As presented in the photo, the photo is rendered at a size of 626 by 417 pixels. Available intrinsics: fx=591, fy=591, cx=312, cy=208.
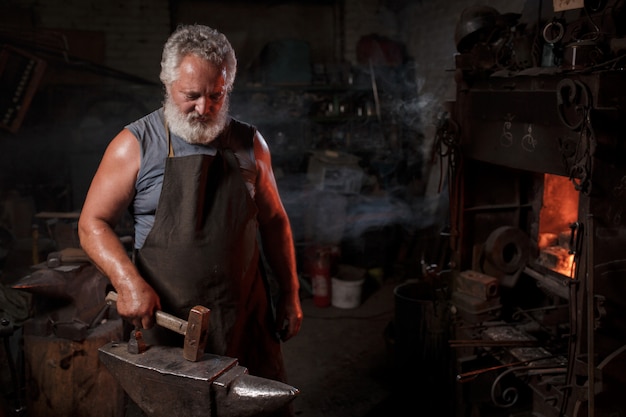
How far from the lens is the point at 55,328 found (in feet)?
11.8

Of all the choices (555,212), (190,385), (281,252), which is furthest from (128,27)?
(190,385)

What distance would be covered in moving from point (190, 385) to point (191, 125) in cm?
110

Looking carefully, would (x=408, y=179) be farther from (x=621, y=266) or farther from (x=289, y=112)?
(x=621, y=266)

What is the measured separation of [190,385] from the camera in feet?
7.32

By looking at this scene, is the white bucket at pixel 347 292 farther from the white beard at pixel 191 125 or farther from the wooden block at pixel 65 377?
the white beard at pixel 191 125

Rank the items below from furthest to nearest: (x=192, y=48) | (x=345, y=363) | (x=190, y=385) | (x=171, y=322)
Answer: (x=345, y=363) < (x=192, y=48) < (x=171, y=322) < (x=190, y=385)

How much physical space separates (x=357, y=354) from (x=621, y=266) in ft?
10.2

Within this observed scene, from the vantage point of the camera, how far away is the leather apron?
252 cm

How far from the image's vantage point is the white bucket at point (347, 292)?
7.02m

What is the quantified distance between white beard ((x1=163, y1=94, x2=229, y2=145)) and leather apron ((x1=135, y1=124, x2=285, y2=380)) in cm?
9

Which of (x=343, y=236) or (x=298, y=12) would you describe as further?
(x=298, y=12)

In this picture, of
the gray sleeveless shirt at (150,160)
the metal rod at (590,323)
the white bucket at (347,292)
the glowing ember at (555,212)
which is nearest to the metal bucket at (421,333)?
the glowing ember at (555,212)

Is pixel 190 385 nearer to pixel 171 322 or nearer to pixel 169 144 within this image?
pixel 171 322

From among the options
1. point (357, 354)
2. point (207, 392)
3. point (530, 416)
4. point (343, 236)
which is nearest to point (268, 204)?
point (207, 392)
